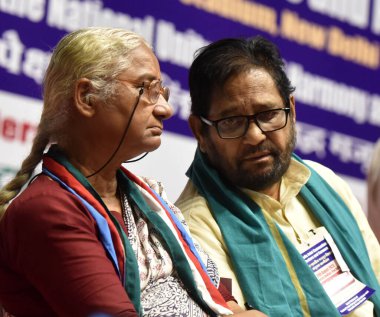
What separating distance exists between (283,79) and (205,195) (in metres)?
0.47

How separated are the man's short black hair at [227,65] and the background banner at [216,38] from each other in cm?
74

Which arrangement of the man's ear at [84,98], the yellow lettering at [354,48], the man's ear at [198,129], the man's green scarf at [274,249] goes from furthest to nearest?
the yellow lettering at [354,48]
the man's ear at [198,129]
the man's green scarf at [274,249]
the man's ear at [84,98]

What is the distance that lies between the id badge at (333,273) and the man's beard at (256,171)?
0.22 meters

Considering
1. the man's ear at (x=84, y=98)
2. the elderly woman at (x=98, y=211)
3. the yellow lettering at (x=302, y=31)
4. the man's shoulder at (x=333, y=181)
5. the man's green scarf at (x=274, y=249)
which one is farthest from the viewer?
→ the yellow lettering at (x=302, y=31)

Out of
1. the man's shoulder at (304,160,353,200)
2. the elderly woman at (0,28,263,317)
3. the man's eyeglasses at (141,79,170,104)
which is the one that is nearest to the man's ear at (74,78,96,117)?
the elderly woman at (0,28,263,317)

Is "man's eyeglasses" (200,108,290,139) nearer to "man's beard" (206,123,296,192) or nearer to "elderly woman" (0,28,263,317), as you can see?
"man's beard" (206,123,296,192)

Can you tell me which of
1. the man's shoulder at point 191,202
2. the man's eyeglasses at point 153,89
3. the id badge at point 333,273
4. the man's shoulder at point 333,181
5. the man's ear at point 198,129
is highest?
the man's eyeglasses at point 153,89

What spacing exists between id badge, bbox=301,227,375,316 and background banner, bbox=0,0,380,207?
1072 millimetres

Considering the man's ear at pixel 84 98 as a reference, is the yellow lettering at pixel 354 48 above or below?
above

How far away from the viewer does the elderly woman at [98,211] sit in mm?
1999

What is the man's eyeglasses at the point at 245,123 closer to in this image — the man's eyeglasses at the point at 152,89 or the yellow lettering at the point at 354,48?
the man's eyeglasses at the point at 152,89

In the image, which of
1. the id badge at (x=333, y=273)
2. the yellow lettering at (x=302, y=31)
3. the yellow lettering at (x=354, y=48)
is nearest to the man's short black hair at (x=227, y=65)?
the id badge at (x=333, y=273)

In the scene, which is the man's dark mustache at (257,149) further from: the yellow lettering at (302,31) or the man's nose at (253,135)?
the yellow lettering at (302,31)

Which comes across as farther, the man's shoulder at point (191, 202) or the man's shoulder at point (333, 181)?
the man's shoulder at point (333, 181)
